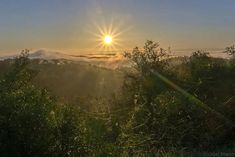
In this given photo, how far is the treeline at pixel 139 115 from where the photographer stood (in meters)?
15.3

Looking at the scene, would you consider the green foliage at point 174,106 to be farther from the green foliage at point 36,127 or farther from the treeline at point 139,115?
the green foliage at point 36,127

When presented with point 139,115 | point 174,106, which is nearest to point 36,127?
point 174,106

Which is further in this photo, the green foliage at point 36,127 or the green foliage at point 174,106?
the green foliage at point 174,106

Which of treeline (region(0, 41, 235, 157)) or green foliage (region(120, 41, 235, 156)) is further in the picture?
green foliage (region(120, 41, 235, 156))

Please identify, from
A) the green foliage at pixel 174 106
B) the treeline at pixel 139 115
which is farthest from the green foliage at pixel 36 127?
the green foliage at pixel 174 106

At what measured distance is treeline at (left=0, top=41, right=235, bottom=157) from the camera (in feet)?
50.3

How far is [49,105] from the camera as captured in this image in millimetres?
15828

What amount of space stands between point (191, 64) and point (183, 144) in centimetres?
1508

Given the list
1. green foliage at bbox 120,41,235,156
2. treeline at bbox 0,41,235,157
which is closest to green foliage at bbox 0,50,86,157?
treeline at bbox 0,41,235,157

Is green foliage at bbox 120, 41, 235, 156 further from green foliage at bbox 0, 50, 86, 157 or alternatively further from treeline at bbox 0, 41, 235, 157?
green foliage at bbox 0, 50, 86, 157

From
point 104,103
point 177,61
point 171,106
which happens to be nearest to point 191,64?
point 177,61

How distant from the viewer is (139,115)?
99.6ft

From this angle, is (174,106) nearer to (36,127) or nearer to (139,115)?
(139,115)

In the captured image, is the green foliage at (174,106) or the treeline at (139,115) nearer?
the treeline at (139,115)
